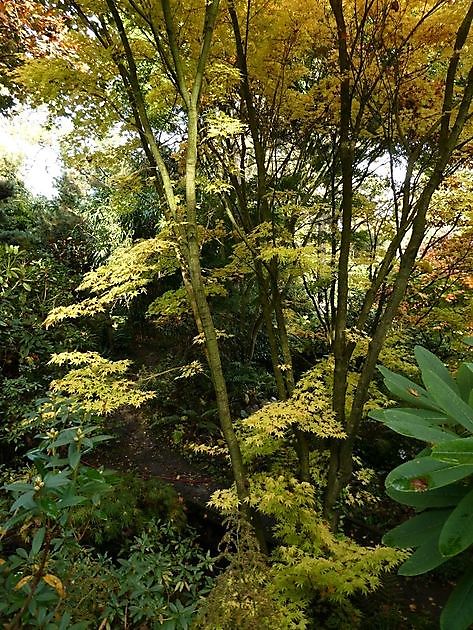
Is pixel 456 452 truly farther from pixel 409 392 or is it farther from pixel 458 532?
pixel 409 392

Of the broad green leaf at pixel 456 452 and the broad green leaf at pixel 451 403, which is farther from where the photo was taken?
the broad green leaf at pixel 451 403

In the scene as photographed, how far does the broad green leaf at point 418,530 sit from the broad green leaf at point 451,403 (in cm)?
24

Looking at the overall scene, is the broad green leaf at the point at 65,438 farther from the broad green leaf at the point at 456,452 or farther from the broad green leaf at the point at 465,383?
the broad green leaf at the point at 465,383

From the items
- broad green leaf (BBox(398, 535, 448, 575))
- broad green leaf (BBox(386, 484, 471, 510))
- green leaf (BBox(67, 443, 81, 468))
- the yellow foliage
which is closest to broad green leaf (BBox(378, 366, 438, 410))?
→ broad green leaf (BBox(386, 484, 471, 510))

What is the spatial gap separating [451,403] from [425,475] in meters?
0.25

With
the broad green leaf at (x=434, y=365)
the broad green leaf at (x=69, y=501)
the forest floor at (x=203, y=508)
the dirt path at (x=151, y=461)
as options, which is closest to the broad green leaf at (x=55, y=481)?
the broad green leaf at (x=69, y=501)

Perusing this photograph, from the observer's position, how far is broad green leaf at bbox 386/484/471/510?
3.34 ft

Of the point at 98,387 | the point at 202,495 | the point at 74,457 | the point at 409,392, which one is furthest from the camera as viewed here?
the point at 202,495

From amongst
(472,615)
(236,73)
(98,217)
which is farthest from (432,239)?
(98,217)

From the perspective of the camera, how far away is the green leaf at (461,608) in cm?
94

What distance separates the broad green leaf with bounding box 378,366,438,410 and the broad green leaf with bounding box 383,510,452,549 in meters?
0.28

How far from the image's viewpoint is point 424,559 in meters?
0.99

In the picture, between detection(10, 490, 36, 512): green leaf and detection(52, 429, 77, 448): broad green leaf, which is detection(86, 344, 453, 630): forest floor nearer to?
detection(52, 429, 77, 448): broad green leaf

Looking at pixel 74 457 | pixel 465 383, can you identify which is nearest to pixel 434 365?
pixel 465 383
